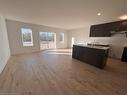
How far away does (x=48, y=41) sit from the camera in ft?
26.2

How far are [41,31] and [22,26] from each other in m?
1.60

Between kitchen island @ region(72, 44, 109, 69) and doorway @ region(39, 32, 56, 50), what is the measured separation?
12.3 feet

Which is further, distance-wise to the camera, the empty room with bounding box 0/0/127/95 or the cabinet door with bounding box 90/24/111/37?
the cabinet door with bounding box 90/24/111/37

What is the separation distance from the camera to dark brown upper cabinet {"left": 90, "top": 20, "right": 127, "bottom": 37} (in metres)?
4.45

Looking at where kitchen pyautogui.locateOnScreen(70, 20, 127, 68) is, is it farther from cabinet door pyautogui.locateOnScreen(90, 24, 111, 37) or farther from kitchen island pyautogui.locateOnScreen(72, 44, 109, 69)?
kitchen island pyautogui.locateOnScreen(72, 44, 109, 69)

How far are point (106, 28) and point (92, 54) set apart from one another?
2.68 meters

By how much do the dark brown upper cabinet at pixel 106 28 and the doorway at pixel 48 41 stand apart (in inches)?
155

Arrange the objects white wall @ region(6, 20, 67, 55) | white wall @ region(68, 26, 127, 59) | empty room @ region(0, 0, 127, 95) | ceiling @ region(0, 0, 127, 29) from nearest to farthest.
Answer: empty room @ region(0, 0, 127, 95), ceiling @ region(0, 0, 127, 29), white wall @ region(68, 26, 127, 59), white wall @ region(6, 20, 67, 55)

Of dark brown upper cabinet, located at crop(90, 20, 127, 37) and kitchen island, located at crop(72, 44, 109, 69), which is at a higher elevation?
dark brown upper cabinet, located at crop(90, 20, 127, 37)

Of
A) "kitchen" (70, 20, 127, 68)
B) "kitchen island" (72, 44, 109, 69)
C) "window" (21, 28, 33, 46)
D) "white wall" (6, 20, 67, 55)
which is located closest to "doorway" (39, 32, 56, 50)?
"white wall" (6, 20, 67, 55)

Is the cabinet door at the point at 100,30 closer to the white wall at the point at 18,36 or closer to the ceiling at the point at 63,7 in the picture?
the ceiling at the point at 63,7

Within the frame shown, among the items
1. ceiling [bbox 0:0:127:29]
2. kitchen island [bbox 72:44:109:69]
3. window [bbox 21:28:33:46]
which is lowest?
kitchen island [bbox 72:44:109:69]

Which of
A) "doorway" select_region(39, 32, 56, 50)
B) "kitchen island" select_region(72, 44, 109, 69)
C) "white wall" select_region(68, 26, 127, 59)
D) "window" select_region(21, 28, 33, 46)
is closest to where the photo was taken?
"kitchen island" select_region(72, 44, 109, 69)

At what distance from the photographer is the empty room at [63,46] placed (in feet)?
7.11
